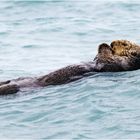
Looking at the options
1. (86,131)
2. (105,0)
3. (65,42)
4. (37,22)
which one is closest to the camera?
(86,131)

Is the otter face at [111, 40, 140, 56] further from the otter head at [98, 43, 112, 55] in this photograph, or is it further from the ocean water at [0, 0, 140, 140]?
the ocean water at [0, 0, 140, 140]

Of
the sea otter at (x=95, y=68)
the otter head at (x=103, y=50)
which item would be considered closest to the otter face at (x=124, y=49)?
the sea otter at (x=95, y=68)

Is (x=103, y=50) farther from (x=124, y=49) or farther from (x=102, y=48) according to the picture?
(x=124, y=49)

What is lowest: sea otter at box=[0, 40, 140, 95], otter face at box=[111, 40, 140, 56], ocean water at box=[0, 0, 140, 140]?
ocean water at box=[0, 0, 140, 140]

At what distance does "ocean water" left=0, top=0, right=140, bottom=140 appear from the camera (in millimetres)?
7125

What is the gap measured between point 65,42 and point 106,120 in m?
6.58

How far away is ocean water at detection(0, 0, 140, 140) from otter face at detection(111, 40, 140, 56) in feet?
1.37

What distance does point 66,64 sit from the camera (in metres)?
11.6

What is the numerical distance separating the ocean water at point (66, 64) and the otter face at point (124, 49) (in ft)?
1.37

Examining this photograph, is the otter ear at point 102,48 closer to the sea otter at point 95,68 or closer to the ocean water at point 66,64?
the sea otter at point 95,68

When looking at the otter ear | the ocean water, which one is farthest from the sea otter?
the ocean water

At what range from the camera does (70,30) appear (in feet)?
48.8

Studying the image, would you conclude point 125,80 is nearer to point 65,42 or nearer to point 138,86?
point 138,86

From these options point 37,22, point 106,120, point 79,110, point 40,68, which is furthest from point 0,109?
point 37,22
